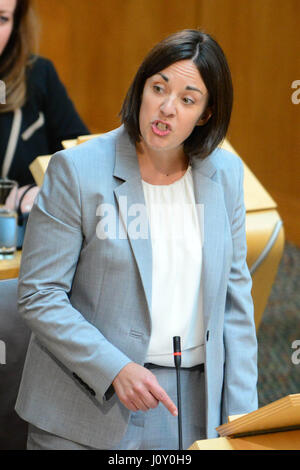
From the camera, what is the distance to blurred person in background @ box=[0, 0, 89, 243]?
2.87 m

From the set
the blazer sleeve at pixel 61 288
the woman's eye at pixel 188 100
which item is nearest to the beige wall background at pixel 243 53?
the woman's eye at pixel 188 100

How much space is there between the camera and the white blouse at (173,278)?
5.59ft

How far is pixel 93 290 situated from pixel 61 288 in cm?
7

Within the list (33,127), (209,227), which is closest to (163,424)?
(209,227)

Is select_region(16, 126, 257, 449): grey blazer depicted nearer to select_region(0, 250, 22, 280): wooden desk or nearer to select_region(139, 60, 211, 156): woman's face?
select_region(139, 60, 211, 156): woman's face

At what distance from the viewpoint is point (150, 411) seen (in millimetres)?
1764

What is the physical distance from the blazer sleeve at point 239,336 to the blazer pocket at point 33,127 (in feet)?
4.51

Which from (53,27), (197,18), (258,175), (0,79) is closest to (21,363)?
(0,79)

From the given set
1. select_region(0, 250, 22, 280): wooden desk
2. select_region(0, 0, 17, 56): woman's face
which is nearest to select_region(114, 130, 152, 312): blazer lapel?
select_region(0, 250, 22, 280): wooden desk

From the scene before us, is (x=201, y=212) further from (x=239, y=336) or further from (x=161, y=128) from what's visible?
(x=239, y=336)

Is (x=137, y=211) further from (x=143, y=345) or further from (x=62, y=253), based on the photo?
(x=143, y=345)

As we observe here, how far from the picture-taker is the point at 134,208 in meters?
1.69

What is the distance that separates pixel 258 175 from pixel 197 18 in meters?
1.21

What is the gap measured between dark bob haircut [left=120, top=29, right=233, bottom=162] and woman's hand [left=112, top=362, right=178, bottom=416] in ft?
1.75
